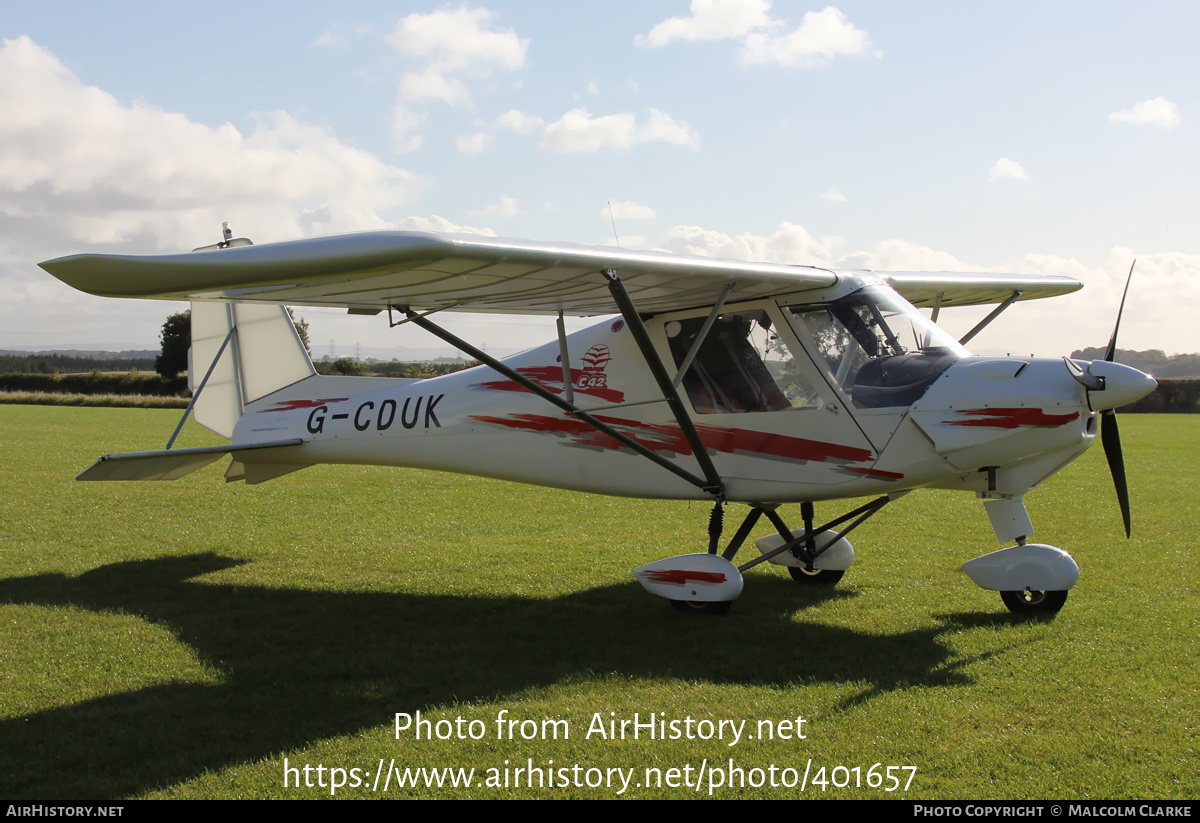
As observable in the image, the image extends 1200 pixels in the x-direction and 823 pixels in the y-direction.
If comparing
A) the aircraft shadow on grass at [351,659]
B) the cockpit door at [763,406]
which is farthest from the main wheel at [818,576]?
the cockpit door at [763,406]

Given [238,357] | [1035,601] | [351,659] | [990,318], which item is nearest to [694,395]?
[1035,601]

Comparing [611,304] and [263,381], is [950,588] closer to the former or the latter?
[611,304]

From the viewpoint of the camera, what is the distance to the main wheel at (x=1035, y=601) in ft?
20.1

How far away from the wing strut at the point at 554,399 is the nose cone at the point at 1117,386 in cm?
259

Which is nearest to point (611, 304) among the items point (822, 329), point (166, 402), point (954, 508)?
point (822, 329)

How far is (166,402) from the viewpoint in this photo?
134 ft

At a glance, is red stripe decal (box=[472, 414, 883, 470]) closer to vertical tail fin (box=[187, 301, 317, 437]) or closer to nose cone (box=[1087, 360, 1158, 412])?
nose cone (box=[1087, 360, 1158, 412])

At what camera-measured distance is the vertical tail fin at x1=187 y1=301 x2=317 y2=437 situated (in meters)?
8.75

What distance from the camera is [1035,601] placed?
6.23 meters

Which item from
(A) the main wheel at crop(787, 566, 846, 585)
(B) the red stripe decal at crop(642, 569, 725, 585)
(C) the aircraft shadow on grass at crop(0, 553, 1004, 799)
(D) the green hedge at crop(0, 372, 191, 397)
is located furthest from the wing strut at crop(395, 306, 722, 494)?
(D) the green hedge at crop(0, 372, 191, 397)

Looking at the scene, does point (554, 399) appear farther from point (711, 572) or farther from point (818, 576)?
point (818, 576)

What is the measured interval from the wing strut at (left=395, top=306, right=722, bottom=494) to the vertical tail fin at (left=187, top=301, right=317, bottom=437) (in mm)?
3694

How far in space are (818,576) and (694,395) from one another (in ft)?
7.28
